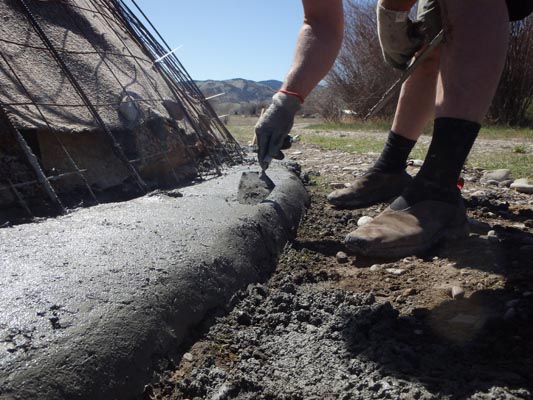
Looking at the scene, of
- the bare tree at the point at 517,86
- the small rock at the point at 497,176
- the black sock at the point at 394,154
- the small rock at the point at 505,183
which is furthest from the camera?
the bare tree at the point at 517,86

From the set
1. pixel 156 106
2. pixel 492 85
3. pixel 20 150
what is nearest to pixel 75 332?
pixel 20 150

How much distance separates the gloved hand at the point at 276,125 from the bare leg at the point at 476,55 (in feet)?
2.13

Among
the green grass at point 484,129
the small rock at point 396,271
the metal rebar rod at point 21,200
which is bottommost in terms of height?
the green grass at point 484,129

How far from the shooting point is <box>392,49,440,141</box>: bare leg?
86.4 inches

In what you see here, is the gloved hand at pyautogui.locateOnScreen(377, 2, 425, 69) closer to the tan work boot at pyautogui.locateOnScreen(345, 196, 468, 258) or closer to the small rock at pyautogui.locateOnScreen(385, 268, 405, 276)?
the tan work boot at pyautogui.locateOnScreen(345, 196, 468, 258)

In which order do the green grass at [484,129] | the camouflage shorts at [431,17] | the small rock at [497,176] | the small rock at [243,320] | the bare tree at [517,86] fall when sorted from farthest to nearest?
the bare tree at [517,86] → the green grass at [484,129] → the small rock at [497,176] → the camouflage shorts at [431,17] → the small rock at [243,320]

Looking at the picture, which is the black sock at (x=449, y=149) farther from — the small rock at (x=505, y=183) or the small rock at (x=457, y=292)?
the small rock at (x=505, y=183)

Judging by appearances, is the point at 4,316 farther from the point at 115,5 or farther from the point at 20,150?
the point at 115,5

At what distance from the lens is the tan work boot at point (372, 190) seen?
2375mm

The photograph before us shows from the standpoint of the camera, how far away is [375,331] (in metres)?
1.15

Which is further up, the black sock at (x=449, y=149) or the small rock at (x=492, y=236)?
the black sock at (x=449, y=149)

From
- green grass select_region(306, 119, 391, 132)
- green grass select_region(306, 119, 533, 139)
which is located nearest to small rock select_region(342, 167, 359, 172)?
green grass select_region(306, 119, 533, 139)

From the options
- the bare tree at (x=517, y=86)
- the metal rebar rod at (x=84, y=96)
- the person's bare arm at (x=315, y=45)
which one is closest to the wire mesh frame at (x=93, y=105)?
the metal rebar rod at (x=84, y=96)

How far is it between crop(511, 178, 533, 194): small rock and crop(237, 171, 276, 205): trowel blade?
4.73 ft
